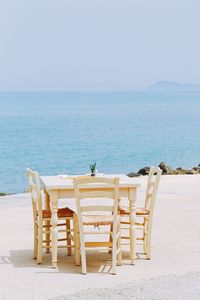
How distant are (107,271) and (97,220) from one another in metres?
0.54

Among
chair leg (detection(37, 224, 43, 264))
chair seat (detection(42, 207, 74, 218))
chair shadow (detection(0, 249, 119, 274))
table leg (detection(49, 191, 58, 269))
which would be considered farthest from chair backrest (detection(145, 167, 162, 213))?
chair leg (detection(37, 224, 43, 264))

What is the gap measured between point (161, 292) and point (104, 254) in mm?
2374

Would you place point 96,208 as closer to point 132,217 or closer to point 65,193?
point 65,193

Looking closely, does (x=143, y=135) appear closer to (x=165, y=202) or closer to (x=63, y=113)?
(x=63, y=113)

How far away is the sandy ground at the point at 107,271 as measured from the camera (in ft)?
26.1

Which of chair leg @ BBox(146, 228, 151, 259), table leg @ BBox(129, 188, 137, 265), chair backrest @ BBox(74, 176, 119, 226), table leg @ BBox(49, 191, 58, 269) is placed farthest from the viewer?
chair leg @ BBox(146, 228, 151, 259)

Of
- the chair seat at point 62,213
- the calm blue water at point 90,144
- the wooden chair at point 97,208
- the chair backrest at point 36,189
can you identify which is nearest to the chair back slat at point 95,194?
the wooden chair at point 97,208

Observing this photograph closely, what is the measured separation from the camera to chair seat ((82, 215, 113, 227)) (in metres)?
9.04

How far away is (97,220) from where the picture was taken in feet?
29.9

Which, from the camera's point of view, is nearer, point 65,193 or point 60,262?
point 65,193

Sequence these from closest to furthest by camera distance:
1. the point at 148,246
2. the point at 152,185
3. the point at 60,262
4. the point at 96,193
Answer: the point at 96,193 < the point at 60,262 < the point at 148,246 < the point at 152,185

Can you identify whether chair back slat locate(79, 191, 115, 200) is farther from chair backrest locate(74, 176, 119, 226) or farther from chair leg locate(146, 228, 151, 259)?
chair leg locate(146, 228, 151, 259)

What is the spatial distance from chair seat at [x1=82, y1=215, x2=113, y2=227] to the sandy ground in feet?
1.68

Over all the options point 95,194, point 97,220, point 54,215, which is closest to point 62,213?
point 54,215
